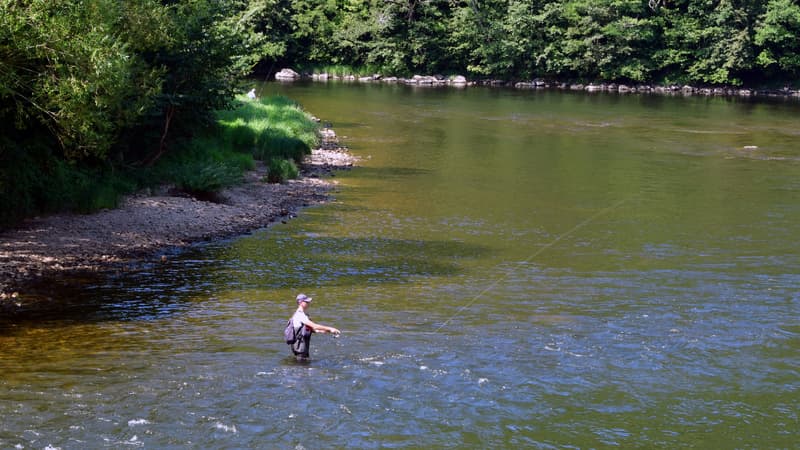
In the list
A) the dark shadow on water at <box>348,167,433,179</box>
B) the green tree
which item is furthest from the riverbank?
the green tree

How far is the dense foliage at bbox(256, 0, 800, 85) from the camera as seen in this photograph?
233 feet

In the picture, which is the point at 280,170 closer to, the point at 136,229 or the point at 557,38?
the point at 136,229

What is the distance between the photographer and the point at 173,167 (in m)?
25.1

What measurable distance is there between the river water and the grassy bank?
2.66 m

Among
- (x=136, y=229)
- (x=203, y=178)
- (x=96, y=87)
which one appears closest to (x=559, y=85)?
(x=203, y=178)

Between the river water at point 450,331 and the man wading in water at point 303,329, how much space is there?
0.87 feet

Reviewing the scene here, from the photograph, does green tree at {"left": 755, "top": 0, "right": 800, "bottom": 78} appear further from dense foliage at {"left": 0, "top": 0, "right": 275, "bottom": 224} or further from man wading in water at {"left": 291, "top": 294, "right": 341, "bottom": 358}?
man wading in water at {"left": 291, "top": 294, "right": 341, "bottom": 358}

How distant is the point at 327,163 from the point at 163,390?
21.5 metres

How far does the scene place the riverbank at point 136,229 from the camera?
17.6m

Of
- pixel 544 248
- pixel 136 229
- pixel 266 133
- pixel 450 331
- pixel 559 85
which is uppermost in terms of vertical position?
pixel 559 85

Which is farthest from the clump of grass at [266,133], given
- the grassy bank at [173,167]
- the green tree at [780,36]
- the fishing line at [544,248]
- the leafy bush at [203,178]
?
the green tree at [780,36]

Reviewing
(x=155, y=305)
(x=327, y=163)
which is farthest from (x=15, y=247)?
(x=327, y=163)

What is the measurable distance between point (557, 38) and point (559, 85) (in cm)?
374

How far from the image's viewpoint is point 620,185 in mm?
29953
